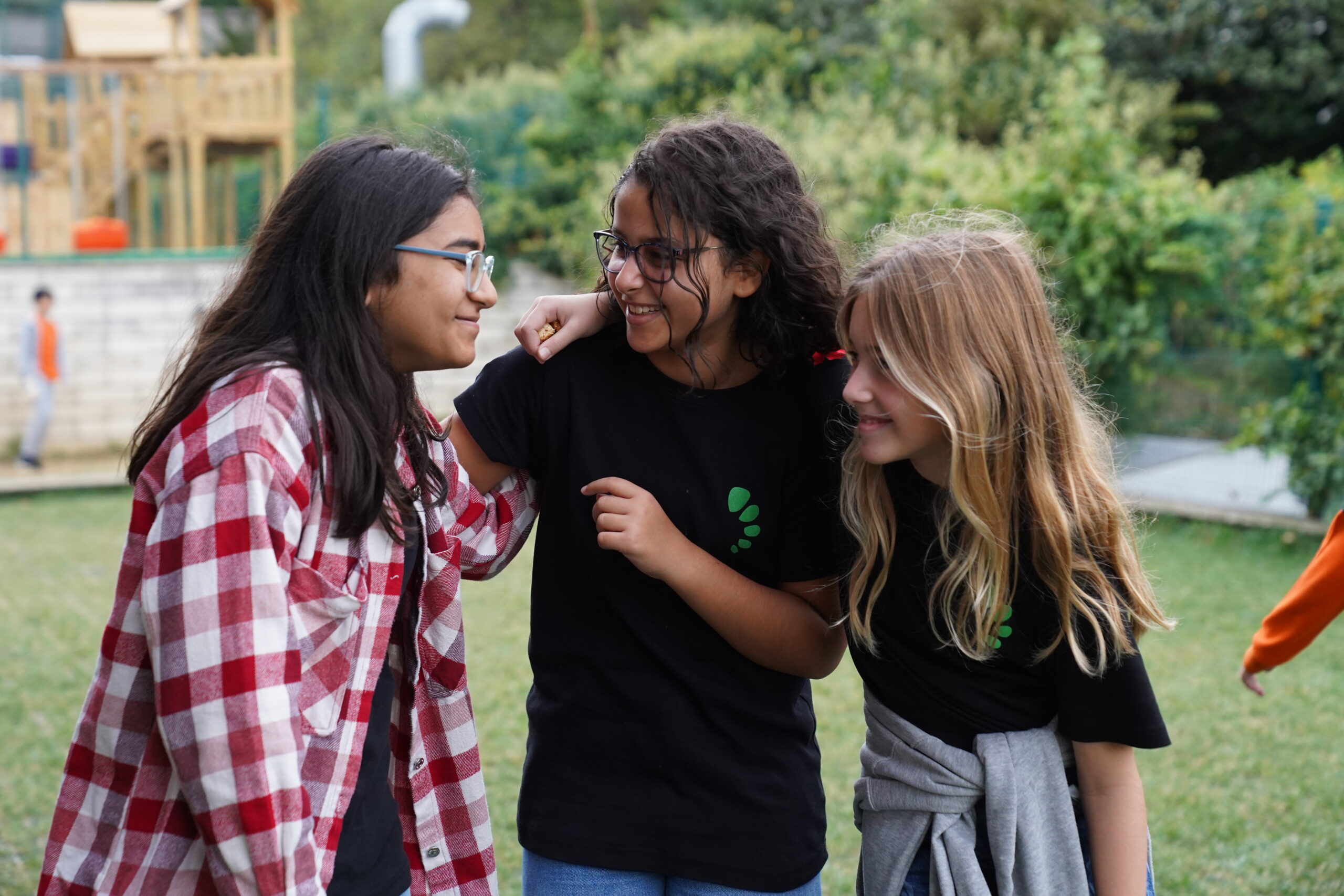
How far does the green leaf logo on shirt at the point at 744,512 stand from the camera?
187cm

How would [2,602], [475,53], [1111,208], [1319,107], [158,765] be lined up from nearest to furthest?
1. [158,765]
2. [2,602]
3. [1111,208]
4. [1319,107]
5. [475,53]

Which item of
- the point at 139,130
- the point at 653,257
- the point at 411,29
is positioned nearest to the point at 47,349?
the point at 139,130

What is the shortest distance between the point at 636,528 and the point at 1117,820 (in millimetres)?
760

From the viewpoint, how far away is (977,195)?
30.5 ft

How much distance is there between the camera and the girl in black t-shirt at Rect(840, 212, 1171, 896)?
1657 millimetres

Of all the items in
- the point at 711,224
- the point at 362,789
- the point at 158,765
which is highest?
the point at 711,224

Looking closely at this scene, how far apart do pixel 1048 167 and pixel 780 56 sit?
6.01 metres

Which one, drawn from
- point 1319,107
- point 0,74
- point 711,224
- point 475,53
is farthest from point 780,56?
point 475,53

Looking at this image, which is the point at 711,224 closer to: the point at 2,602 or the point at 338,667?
the point at 338,667

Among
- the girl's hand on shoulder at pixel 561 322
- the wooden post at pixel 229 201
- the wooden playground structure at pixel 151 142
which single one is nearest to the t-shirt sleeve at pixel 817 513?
the girl's hand on shoulder at pixel 561 322

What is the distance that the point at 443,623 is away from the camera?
6.04 ft

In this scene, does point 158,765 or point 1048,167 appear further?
point 1048,167

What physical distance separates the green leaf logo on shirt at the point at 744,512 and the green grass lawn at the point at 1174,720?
671 mm

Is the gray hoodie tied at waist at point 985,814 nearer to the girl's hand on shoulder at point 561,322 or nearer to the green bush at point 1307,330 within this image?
the girl's hand on shoulder at point 561,322
